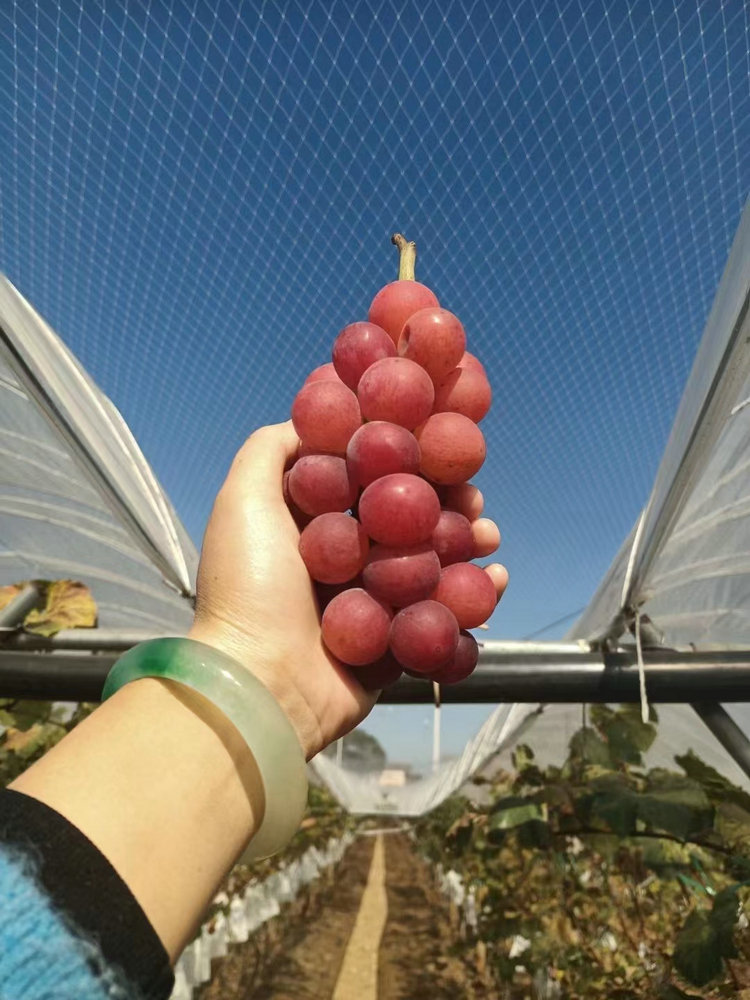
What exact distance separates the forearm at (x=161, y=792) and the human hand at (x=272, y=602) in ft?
0.58

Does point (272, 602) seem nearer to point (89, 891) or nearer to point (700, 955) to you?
point (89, 891)

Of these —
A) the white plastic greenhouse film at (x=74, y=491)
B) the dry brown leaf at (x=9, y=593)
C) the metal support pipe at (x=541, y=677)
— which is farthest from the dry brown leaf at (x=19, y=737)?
the metal support pipe at (x=541, y=677)

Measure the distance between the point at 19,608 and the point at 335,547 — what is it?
2337 mm

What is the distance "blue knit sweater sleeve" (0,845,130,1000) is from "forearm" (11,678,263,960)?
0.06 m

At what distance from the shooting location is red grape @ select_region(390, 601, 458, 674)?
2.85ft

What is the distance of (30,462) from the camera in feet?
9.52

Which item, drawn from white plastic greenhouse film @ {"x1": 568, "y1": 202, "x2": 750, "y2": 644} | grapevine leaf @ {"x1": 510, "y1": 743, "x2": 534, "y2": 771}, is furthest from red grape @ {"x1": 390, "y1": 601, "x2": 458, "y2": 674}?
grapevine leaf @ {"x1": 510, "y1": 743, "x2": 534, "y2": 771}

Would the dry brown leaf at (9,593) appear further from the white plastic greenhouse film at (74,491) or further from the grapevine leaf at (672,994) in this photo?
the grapevine leaf at (672,994)

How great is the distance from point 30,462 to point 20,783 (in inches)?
98.8

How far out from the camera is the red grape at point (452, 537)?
3.25 feet

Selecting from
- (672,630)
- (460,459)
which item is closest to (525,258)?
(672,630)

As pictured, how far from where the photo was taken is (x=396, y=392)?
3.01 ft

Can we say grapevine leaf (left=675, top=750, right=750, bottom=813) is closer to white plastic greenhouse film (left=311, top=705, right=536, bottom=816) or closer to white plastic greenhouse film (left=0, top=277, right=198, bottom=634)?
white plastic greenhouse film (left=311, top=705, right=536, bottom=816)

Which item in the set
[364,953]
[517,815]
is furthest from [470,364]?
[364,953]
